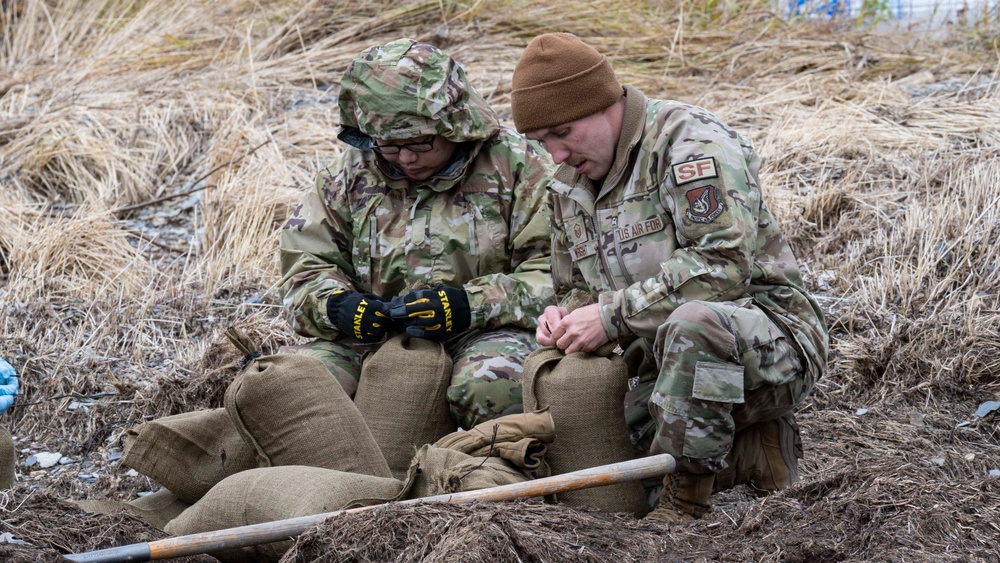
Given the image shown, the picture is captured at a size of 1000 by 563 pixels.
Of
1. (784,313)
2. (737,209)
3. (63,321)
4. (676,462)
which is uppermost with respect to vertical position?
(737,209)

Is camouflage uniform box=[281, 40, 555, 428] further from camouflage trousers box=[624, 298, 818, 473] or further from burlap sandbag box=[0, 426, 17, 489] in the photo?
burlap sandbag box=[0, 426, 17, 489]

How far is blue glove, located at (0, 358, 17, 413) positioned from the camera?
11.1 feet

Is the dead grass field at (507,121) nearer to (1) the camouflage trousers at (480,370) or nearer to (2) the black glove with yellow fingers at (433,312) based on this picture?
(1) the camouflage trousers at (480,370)

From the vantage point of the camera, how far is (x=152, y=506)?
3637mm

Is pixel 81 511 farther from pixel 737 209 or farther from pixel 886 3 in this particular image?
pixel 886 3

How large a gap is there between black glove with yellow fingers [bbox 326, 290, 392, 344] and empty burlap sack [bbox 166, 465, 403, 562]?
0.79 meters

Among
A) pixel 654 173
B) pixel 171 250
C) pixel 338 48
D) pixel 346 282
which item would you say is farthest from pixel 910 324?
pixel 338 48

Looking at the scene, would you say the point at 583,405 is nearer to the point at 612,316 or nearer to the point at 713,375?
the point at 612,316

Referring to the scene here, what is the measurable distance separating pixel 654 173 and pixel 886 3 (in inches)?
232

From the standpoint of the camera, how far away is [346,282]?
13.6 ft

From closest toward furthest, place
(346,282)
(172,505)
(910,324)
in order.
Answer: (172,505) < (346,282) < (910,324)

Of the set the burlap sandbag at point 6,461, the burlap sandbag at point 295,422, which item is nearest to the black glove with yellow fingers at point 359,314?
the burlap sandbag at point 295,422

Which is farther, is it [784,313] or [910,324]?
[910,324]

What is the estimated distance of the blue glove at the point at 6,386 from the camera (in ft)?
11.1
